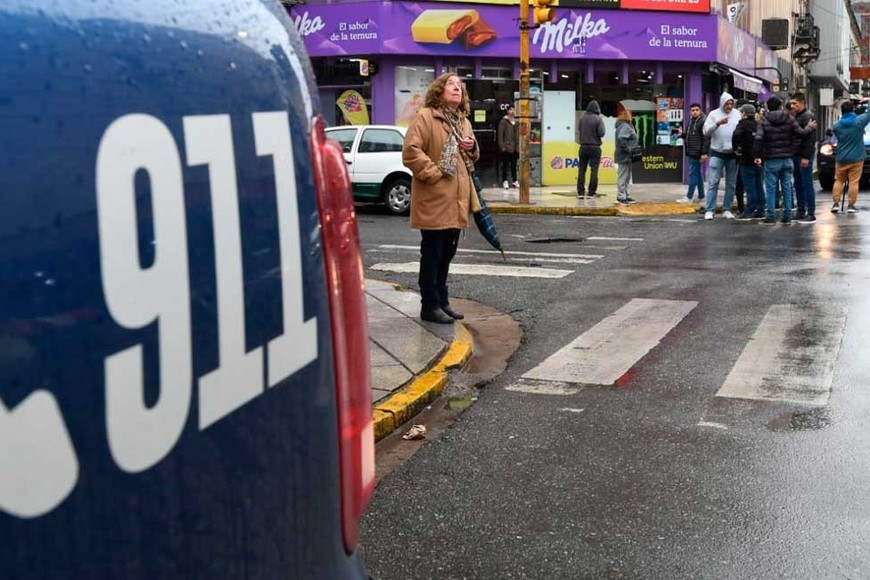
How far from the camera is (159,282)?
1.32m

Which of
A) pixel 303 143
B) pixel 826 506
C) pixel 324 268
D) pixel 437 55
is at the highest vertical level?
pixel 437 55

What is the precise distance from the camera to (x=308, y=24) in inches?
926

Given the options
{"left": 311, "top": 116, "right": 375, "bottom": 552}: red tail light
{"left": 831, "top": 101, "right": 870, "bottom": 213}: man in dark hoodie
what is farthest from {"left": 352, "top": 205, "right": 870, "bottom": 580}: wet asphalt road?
{"left": 831, "top": 101, "right": 870, "bottom": 213}: man in dark hoodie

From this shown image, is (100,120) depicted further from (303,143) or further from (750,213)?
(750,213)

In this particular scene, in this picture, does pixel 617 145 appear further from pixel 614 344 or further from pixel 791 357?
pixel 791 357

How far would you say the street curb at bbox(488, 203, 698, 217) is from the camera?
1803 cm

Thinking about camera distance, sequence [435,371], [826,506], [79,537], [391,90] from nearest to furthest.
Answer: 1. [79,537]
2. [826,506]
3. [435,371]
4. [391,90]

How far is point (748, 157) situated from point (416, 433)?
11.8 m

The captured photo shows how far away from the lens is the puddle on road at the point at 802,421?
541 centimetres

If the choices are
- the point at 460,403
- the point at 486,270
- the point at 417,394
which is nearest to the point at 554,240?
the point at 486,270

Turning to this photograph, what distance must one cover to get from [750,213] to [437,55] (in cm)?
934

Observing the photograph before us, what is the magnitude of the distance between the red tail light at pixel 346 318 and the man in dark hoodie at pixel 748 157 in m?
14.7

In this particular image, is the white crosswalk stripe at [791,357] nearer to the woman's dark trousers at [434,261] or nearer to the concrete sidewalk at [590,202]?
the woman's dark trousers at [434,261]

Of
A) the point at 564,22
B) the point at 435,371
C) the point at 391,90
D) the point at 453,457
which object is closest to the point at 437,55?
the point at 391,90
